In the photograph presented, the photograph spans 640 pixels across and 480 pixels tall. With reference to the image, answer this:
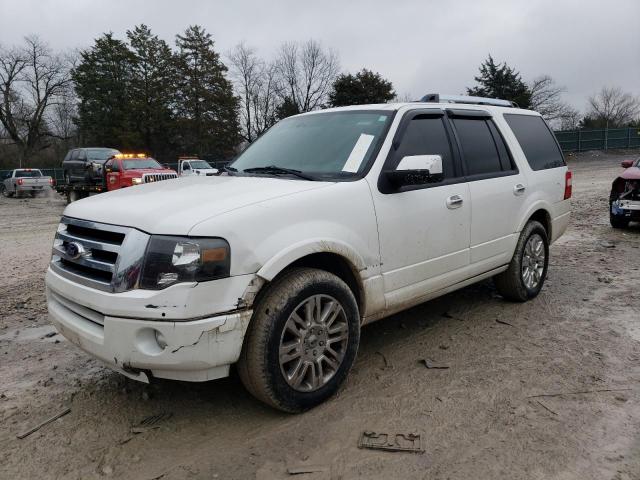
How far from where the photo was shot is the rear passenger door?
4.14 m

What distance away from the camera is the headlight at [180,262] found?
254cm

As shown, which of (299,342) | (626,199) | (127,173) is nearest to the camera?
(299,342)

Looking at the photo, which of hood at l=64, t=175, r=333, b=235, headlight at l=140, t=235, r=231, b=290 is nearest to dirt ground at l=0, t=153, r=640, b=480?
headlight at l=140, t=235, r=231, b=290

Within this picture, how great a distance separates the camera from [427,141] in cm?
387

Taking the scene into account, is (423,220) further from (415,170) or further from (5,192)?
(5,192)

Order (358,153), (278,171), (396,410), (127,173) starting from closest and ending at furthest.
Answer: (396,410), (358,153), (278,171), (127,173)

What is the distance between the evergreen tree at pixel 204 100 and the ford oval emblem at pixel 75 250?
142ft

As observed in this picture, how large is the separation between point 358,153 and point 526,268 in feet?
8.06

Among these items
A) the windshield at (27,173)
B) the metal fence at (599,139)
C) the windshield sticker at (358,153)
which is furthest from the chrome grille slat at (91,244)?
the metal fence at (599,139)

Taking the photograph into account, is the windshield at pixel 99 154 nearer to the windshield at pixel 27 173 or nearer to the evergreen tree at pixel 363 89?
the windshield at pixel 27 173

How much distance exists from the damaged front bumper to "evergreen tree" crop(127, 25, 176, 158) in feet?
143

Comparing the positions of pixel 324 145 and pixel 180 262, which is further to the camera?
pixel 324 145

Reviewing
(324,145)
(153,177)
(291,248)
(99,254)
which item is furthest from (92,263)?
(153,177)

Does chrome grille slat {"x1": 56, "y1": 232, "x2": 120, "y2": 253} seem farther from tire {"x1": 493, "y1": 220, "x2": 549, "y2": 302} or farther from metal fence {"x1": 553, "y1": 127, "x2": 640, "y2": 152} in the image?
metal fence {"x1": 553, "y1": 127, "x2": 640, "y2": 152}
